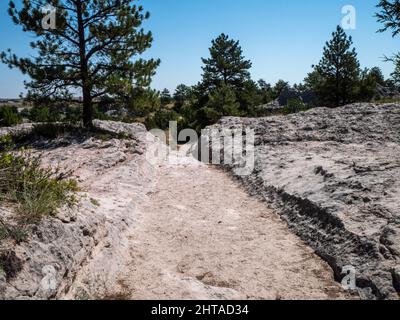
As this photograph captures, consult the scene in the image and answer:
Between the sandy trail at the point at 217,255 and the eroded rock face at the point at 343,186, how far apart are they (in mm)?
413

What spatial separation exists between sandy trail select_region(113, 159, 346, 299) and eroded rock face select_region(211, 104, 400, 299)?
0.41m

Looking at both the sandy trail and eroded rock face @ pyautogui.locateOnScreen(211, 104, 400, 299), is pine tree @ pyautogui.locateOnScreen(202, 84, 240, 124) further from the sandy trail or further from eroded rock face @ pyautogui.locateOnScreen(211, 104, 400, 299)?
the sandy trail

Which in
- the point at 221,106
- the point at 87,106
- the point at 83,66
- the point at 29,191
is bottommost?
the point at 29,191

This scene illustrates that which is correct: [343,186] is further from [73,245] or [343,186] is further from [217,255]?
[73,245]

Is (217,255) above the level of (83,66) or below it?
below

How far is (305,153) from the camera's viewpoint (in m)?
11.8

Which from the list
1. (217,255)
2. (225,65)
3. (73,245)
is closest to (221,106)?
(225,65)

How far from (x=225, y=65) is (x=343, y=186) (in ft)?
77.6

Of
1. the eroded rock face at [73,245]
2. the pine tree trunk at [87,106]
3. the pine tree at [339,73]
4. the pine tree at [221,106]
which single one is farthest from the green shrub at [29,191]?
the pine tree at [339,73]

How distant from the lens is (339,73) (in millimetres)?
29812

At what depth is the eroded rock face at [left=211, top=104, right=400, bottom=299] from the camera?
5.30m

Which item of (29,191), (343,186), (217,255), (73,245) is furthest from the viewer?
(343,186)
